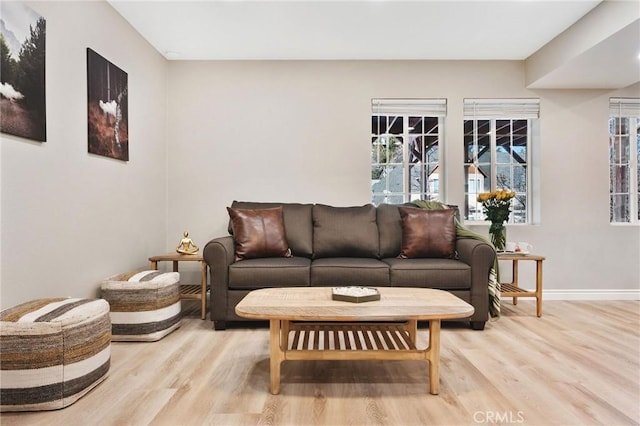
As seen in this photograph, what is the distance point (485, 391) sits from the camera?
197 cm

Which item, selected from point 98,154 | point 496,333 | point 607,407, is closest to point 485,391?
point 607,407

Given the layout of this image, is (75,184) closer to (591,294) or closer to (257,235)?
(257,235)

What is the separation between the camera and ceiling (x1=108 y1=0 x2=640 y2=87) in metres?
3.02

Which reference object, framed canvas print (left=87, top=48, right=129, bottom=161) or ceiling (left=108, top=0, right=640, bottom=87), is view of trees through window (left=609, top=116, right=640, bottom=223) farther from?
framed canvas print (left=87, top=48, right=129, bottom=161)

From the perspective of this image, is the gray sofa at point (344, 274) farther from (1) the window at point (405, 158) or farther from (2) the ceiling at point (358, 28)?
(2) the ceiling at point (358, 28)

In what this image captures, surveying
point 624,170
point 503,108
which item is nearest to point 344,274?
point 503,108

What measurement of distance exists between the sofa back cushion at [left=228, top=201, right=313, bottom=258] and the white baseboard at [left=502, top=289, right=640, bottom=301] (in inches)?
106

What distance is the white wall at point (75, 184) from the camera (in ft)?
6.96

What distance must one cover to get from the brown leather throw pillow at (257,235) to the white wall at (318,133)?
0.79 meters

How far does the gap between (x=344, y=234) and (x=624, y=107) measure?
353 cm

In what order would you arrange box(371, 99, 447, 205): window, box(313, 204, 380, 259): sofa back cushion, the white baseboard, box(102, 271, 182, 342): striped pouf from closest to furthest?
box(102, 271, 182, 342): striped pouf < box(313, 204, 380, 259): sofa back cushion < the white baseboard < box(371, 99, 447, 205): window

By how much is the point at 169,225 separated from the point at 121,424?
274 cm

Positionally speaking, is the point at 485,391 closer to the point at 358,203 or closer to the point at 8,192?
the point at 358,203

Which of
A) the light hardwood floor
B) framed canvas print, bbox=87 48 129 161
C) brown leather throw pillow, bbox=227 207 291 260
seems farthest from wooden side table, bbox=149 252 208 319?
framed canvas print, bbox=87 48 129 161
